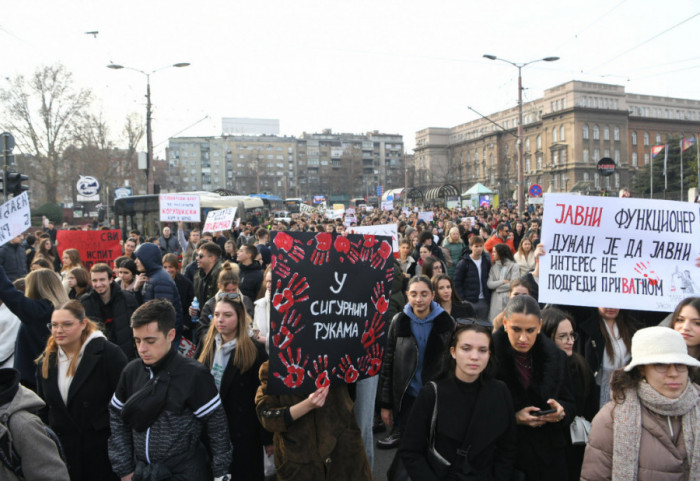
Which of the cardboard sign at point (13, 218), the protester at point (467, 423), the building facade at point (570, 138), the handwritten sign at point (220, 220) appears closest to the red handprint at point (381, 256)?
the protester at point (467, 423)

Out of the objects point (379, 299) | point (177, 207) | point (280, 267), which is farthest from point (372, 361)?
point (177, 207)

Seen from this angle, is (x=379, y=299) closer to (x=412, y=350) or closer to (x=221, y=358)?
(x=412, y=350)

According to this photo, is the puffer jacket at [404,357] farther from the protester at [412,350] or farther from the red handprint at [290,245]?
the red handprint at [290,245]

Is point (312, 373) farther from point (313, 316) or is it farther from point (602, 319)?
point (602, 319)

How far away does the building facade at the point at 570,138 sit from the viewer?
262 feet

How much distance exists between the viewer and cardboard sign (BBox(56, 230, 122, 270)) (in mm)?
9102

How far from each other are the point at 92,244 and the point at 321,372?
24.5 ft

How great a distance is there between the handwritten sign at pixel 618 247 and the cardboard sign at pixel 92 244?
735 centimetres

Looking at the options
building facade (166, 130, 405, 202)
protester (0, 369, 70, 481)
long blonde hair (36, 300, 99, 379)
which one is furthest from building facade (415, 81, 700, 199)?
protester (0, 369, 70, 481)

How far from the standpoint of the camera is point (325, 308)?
3.20m

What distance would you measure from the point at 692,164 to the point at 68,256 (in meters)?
51.9

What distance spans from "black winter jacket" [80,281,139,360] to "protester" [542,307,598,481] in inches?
149

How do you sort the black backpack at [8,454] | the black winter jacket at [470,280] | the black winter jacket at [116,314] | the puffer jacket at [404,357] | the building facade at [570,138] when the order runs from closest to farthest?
the black backpack at [8,454] < the puffer jacket at [404,357] < the black winter jacket at [116,314] < the black winter jacket at [470,280] < the building facade at [570,138]

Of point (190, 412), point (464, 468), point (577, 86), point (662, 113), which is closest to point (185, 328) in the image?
point (190, 412)
